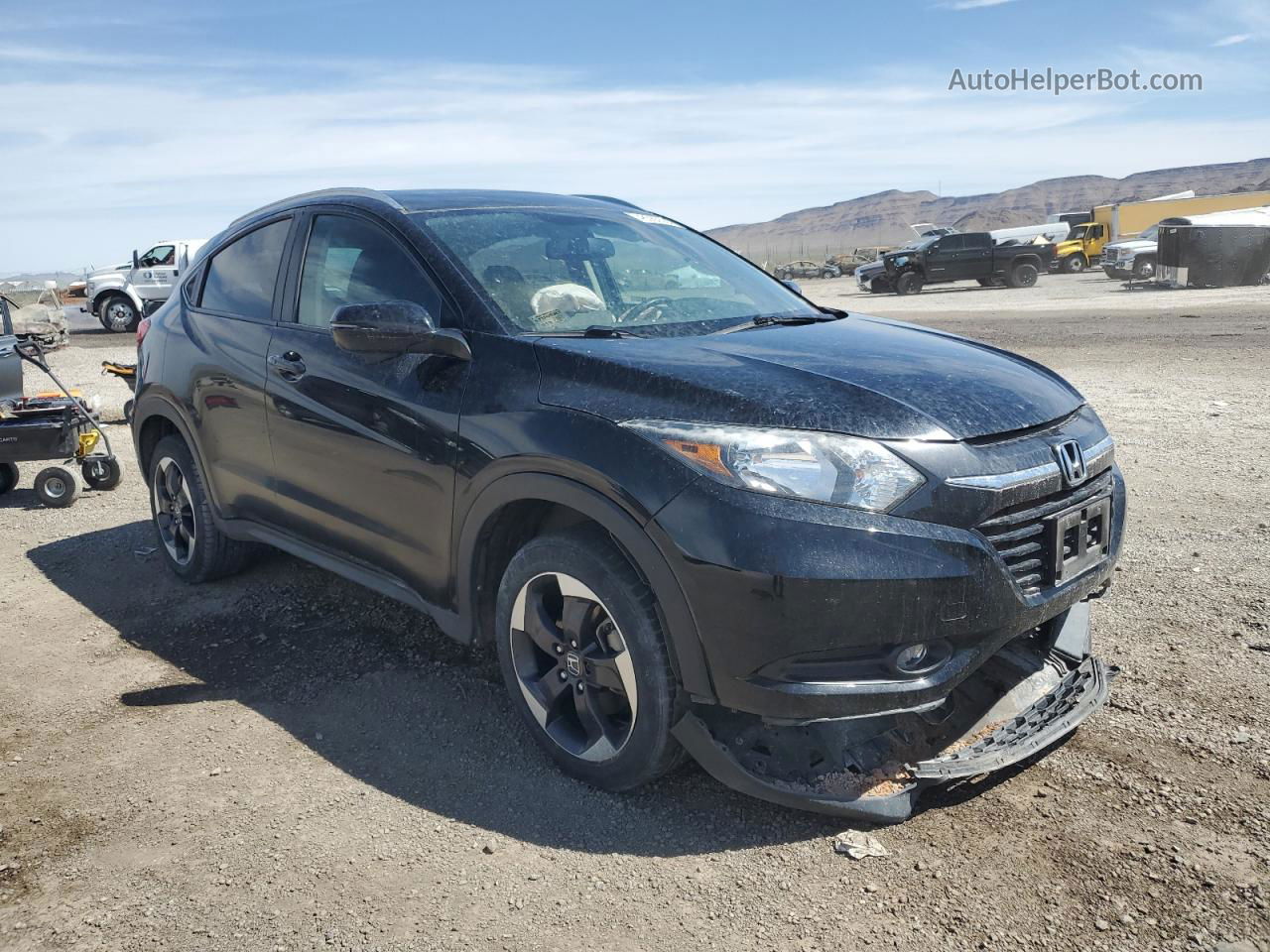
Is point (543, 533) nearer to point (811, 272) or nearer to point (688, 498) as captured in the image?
point (688, 498)

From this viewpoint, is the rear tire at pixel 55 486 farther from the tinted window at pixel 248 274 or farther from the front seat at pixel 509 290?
the front seat at pixel 509 290

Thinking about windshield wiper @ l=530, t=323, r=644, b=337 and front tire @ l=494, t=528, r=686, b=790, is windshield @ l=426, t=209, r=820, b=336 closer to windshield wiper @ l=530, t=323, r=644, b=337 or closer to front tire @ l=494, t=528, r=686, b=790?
windshield wiper @ l=530, t=323, r=644, b=337

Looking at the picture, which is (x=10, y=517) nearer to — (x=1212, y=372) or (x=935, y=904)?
(x=935, y=904)

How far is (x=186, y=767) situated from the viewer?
11.8 feet

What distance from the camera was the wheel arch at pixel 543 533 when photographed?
2.87 m

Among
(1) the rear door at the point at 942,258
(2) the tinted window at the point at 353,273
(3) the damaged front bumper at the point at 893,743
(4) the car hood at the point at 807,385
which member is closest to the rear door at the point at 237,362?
(2) the tinted window at the point at 353,273

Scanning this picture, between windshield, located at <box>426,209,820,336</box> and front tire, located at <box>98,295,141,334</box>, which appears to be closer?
windshield, located at <box>426,209,820,336</box>

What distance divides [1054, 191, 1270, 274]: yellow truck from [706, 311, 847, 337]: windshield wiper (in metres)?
42.7

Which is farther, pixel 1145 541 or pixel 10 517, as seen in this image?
pixel 10 517

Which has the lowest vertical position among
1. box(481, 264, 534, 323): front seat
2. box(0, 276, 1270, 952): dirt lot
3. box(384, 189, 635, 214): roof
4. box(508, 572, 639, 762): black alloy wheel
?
box(0, 276, 1270, 952): dirt lot

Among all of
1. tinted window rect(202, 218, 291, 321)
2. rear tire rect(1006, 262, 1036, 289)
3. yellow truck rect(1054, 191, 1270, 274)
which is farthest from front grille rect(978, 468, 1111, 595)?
yellow truck rect(1054, 191, 1270, 274)

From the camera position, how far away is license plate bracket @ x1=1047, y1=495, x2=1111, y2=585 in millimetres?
3000

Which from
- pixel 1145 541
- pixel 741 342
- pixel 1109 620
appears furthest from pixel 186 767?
pixel 1145 541

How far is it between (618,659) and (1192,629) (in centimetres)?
264
